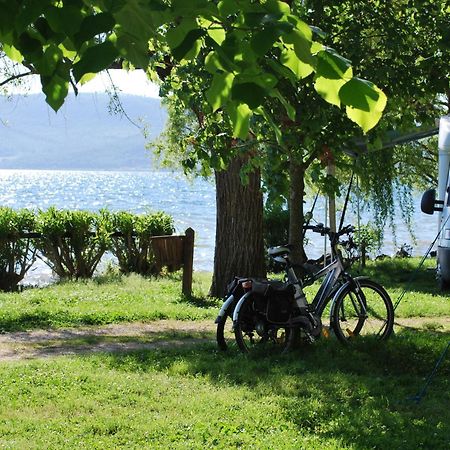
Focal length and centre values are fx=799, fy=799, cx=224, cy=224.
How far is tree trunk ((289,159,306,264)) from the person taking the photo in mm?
8281

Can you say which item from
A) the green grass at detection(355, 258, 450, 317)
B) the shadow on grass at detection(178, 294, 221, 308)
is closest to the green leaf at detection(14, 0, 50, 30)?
the green grass at detection(355, 258, 450, 317)

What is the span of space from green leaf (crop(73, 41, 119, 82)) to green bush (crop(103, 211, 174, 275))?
1387cm

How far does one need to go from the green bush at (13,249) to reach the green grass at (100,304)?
1136 millimetres

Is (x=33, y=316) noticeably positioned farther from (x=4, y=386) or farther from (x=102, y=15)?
(x=102, y=15)

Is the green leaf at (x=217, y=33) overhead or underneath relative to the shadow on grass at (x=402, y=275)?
overhead

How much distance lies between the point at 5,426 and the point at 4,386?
1.14m

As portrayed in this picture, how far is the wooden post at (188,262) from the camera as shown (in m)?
12.8

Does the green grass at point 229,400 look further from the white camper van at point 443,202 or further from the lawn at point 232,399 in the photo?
the white camper van at point 443,202

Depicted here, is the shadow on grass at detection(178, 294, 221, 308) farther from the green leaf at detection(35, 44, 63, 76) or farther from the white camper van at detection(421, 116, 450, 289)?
the green leaf at detection(35, 44, 63, 76)

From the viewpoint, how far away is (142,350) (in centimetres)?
827

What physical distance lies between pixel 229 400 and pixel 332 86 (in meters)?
4.26

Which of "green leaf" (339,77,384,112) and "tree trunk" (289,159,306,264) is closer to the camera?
"green leaf" (339,77,384,112)

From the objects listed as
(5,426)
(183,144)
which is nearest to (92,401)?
(5,426)

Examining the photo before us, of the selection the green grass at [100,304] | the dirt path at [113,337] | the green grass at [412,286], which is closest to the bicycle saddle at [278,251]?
the dirt path at [113,337]
